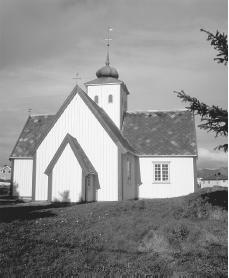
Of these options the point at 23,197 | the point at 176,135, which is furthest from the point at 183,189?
the point at 23,197

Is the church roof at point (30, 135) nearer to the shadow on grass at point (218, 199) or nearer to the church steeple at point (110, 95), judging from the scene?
the church steeple at point (110, 95)

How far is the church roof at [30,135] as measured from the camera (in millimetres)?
30423

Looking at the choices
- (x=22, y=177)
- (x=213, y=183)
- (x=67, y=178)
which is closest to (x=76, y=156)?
(x=67, y=178)

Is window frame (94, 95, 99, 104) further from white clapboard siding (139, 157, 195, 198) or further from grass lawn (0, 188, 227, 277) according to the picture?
grass lawn (0, 188, 227, 277)

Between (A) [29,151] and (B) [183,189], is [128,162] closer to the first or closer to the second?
(B) [183,189]

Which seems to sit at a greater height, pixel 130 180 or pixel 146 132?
pixel 146 132

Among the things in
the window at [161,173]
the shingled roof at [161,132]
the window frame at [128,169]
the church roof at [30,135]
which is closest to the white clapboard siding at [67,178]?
the window frame at [128,169]

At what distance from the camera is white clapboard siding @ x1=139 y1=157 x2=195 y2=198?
94.4 feet

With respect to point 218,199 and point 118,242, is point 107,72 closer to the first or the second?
point 218,199

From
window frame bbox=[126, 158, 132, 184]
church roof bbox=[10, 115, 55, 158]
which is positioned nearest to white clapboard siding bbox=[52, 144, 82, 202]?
Answer: window frame bbox=[126, 158, 132, 184]

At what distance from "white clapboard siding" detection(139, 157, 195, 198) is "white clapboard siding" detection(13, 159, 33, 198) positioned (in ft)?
31.2

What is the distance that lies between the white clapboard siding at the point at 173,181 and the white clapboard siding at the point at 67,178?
762cm

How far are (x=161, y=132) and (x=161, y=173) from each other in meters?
4.11

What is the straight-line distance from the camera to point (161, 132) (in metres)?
31.3
